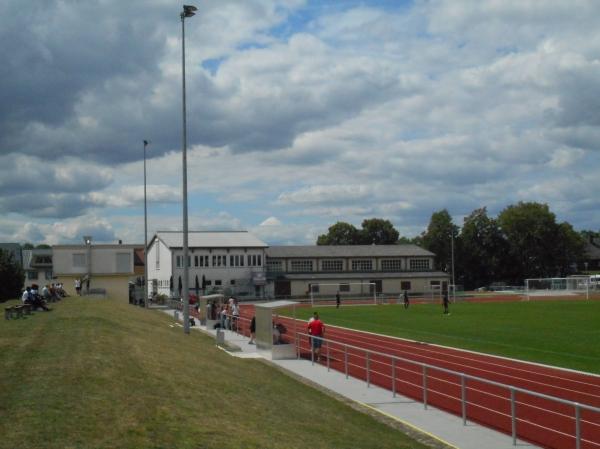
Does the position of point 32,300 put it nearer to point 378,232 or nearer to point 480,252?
point 480,252

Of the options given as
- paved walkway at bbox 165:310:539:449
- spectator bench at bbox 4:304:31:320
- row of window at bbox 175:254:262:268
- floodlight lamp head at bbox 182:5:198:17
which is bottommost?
paved walkway at bbox 165:310:539:449

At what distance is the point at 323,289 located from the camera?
294 ft

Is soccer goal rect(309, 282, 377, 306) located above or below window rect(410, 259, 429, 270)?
below

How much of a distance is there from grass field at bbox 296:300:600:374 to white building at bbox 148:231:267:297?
3392 cm

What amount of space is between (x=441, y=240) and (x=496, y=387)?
336 ft

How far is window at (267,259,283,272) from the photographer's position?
93625 millimetres

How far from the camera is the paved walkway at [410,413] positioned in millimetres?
12648

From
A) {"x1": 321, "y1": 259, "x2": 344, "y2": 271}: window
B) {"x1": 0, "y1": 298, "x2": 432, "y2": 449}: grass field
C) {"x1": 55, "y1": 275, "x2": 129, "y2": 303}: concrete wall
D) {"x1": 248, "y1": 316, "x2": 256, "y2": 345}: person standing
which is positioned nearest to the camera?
{"x1": 0, "y1": 298, "x2": 432, "y2": 449}: grass field

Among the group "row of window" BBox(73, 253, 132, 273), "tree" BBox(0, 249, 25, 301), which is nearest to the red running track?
"tree" BBox(0, 249, 25, 301)

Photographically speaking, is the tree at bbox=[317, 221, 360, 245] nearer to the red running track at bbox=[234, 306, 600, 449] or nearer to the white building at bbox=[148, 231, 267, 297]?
the white building at bbox=[148, 231, 267, 297]

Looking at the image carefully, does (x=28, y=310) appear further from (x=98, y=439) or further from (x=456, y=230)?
(x=456, y=230)

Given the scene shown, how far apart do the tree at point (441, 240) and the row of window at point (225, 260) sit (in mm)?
40432

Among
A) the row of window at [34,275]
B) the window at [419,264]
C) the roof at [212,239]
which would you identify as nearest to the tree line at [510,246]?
the window at [419,264]

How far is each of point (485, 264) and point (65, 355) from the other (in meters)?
105
